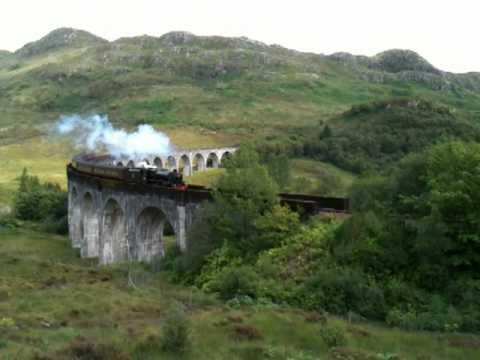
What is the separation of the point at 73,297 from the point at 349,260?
12336mm

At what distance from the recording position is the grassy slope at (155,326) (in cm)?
1473

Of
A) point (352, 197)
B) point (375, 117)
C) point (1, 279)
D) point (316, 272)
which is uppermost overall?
point (375, 117)

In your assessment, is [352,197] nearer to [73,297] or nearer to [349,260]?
[349,260]

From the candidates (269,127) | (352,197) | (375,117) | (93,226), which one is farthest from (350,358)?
(269,127)

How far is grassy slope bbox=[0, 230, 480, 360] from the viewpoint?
48.3ft

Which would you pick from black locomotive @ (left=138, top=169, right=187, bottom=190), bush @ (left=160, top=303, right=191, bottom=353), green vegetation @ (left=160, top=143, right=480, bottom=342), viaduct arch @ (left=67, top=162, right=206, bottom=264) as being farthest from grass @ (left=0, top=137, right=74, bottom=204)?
bush @ (left=160, top=303, right=191, bottom=353)

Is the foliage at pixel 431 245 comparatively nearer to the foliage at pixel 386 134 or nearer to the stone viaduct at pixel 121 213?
the stone viaduct at pixel 121 213

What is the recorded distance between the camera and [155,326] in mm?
17438

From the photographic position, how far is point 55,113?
186m

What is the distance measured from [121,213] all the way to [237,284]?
25.6 meters

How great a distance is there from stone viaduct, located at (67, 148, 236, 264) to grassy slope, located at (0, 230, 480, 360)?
7.51 meters

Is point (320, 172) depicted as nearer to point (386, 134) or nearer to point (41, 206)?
point (386, 134)

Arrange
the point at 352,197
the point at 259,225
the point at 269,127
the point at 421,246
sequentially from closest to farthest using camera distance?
1. the point at 421,246
2. the point at 259,225
3. the point at 352,197
4. the point at 269,127

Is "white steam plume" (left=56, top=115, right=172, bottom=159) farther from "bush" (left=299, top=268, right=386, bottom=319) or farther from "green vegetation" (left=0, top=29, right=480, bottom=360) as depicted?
"bush" (left=299, top=268, right=386, bottom=319)
